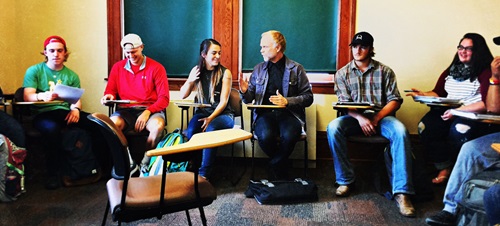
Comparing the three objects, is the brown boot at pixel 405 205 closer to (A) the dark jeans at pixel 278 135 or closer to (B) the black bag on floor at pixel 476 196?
(B) the black bag on floor at pixel 476 196

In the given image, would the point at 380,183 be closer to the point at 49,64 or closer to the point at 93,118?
the point at 93,118

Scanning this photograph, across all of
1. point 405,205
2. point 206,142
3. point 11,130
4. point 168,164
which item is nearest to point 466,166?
point 405,205

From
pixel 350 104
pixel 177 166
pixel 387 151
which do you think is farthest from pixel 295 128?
pixel 177 166

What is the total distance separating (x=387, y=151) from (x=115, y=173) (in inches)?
77.3

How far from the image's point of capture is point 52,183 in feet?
10.5

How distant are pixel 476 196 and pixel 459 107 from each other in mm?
1181

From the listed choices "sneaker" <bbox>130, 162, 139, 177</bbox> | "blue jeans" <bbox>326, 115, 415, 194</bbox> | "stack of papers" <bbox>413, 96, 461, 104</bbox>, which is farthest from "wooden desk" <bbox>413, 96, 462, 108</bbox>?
"sneaker" <bbox>130, 162, 139, 177</bbox>

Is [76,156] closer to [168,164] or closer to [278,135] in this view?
[168,164]

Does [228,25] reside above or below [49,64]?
above

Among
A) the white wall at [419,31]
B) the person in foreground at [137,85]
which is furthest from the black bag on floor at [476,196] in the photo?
the person in foreground at [137,85]

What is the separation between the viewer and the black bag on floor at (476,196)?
6.66ft

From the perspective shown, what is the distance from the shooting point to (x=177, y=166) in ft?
10.1

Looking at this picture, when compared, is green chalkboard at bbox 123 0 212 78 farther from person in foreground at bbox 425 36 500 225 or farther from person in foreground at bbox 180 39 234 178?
person in foreground at bbox 425 36 500 225

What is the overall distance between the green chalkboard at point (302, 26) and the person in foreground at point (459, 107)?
87cm
